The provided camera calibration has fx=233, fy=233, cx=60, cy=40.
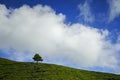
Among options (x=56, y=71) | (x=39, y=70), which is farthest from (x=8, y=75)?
(x=56, y=71)

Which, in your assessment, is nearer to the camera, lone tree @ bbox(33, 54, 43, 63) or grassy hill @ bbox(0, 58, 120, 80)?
grassy hill @ bbox(0, 58, 120, 80)

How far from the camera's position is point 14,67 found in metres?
149

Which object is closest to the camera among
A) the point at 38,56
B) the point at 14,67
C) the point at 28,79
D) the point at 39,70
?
the point at 28,79

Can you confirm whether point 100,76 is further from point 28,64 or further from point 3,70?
point 3,70

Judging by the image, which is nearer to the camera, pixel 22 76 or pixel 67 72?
pixel 22 76

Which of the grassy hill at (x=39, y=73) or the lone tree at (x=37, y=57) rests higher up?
the lone tree at (x=37, y=57)

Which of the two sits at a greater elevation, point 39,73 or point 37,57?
point 37,57

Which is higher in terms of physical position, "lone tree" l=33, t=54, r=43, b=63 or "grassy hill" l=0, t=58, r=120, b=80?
"lone tree" l=33, t=54, r=43, b=63

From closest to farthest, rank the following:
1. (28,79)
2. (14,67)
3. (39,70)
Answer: (28,79) < (39,70) < (14,67)

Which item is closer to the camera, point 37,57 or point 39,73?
point 39,73

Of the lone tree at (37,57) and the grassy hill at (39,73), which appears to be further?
the lone tree at (37,57)

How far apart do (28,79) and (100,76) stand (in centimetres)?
4675

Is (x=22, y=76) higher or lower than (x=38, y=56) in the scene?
lower

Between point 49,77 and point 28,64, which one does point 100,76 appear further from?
point 28,64
